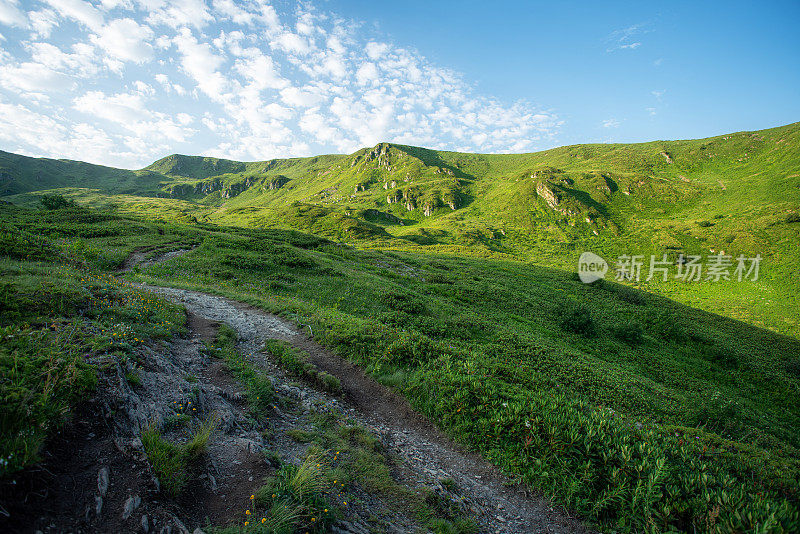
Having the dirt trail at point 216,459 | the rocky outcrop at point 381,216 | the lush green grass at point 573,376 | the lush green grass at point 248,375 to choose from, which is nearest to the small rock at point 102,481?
the dirt trail at point 216,459

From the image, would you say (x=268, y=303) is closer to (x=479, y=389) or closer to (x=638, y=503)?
(x=479, y=389)

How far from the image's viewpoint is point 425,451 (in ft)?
27.6

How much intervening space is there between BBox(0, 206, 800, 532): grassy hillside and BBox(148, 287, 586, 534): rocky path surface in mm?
439

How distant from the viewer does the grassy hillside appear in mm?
6680

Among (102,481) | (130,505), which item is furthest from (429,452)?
(102,481)

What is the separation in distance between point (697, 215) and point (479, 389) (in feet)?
443

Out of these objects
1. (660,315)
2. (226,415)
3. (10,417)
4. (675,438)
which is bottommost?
(660,315)

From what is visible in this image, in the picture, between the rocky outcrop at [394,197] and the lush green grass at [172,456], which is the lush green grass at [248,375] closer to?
the lush green grass at [172,456]

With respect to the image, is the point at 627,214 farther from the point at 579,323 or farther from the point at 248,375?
the point at 248,375

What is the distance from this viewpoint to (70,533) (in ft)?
11.4

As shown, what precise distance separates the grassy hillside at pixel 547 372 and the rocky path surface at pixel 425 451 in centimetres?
44

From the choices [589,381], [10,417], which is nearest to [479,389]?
[589,381]

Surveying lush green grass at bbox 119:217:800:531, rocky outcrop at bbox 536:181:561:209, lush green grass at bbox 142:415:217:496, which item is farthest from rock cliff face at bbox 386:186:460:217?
lush green grass at bbox 142:415:217:496

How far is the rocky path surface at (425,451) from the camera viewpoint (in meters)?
6.68
